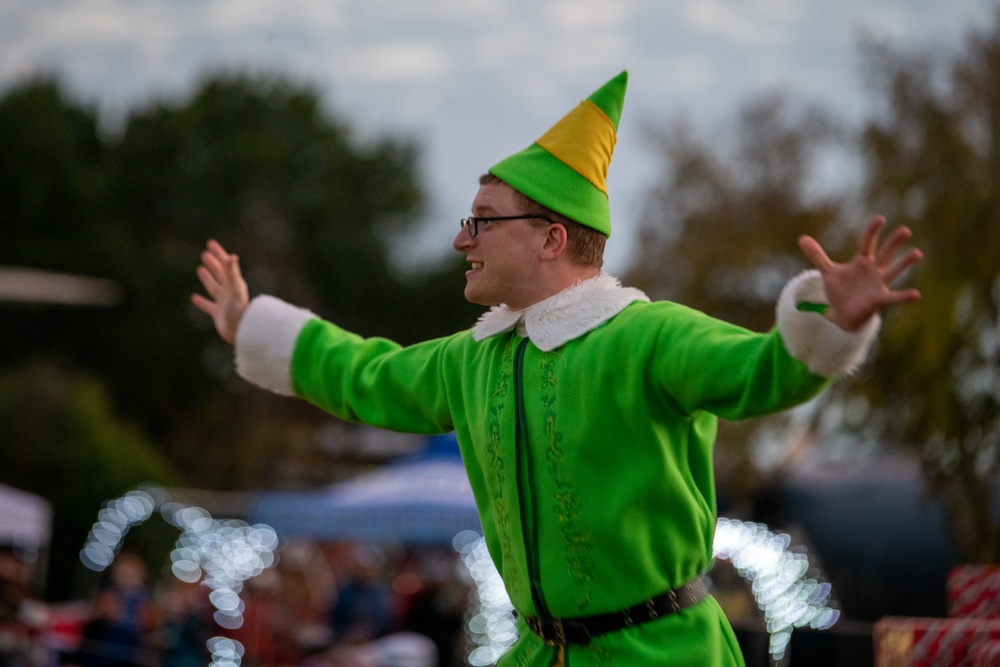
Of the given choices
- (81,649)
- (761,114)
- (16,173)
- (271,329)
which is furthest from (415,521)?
(16,173)

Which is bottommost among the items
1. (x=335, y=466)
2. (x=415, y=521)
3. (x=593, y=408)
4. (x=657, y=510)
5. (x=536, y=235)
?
(x=335, y=466)

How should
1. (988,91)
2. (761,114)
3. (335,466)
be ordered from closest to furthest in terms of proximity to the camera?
(988,91) → (761,114) → (335,466)

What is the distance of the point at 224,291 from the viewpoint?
134 inches

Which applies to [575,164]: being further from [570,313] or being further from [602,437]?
[602,437]

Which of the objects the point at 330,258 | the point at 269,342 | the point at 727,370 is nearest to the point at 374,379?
the point at 269,342

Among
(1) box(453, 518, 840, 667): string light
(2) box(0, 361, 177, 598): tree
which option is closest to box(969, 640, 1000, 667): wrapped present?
(1) box(453, 518, 840, 667): string light

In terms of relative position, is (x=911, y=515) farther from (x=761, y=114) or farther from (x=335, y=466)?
(x=335, y=466)

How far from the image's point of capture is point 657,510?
100 inches

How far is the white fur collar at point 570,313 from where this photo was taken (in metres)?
2.71

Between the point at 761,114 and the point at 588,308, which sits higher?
the point at 761,114

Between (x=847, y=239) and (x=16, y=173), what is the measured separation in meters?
20.6

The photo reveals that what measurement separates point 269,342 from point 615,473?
1.17 m

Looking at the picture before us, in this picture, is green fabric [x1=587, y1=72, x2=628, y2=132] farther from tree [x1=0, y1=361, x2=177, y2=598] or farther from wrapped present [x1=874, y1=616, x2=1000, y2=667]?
tree [x1=0, y1=361, x2=177, y2=598]

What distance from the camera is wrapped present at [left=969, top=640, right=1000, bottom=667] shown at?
10.7ft
